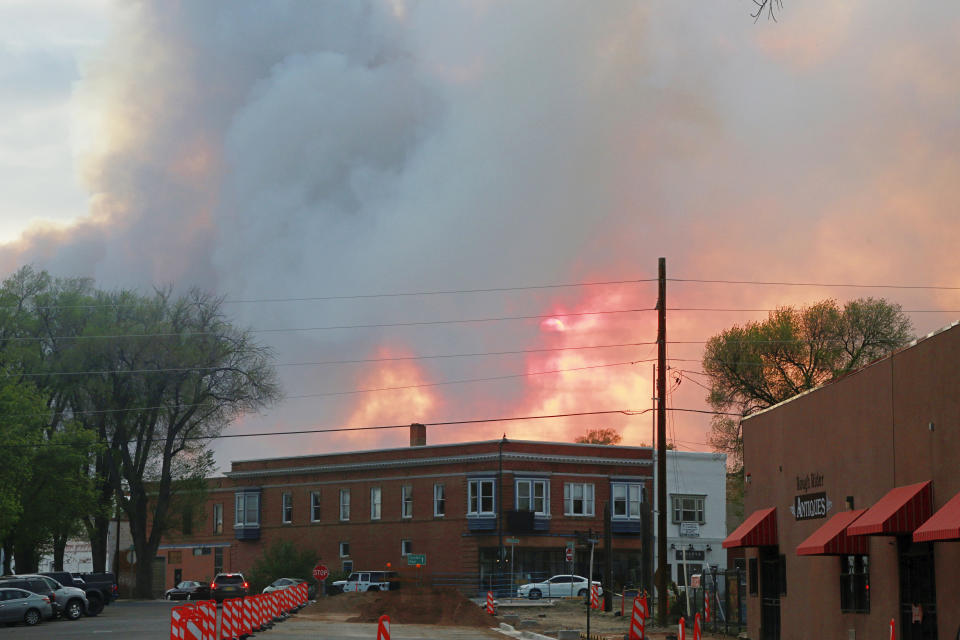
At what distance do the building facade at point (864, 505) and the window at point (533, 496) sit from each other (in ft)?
129

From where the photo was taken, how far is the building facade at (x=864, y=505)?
19969 millimetres

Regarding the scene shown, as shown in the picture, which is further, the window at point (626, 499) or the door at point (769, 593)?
the window at point (626, 499)

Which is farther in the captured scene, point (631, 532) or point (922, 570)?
point (631, 532)

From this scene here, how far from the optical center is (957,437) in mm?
19406

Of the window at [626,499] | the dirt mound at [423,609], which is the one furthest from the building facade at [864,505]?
the window at [626,499]

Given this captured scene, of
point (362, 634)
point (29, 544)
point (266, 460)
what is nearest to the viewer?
point (362, 634)

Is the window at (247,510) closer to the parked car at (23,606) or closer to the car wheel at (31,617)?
the parked car at (23,606)

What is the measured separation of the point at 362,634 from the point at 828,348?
37.5 m

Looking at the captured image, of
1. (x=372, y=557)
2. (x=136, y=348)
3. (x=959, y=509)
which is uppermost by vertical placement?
(x=136, y=348)

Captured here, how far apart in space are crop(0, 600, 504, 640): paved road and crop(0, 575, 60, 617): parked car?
716mm

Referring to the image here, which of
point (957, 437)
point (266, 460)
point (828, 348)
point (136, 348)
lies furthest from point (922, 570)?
point (266, 460)

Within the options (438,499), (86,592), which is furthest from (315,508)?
(86,592)

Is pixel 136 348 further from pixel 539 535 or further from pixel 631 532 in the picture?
pixel 631 532

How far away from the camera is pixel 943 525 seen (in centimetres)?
1808
